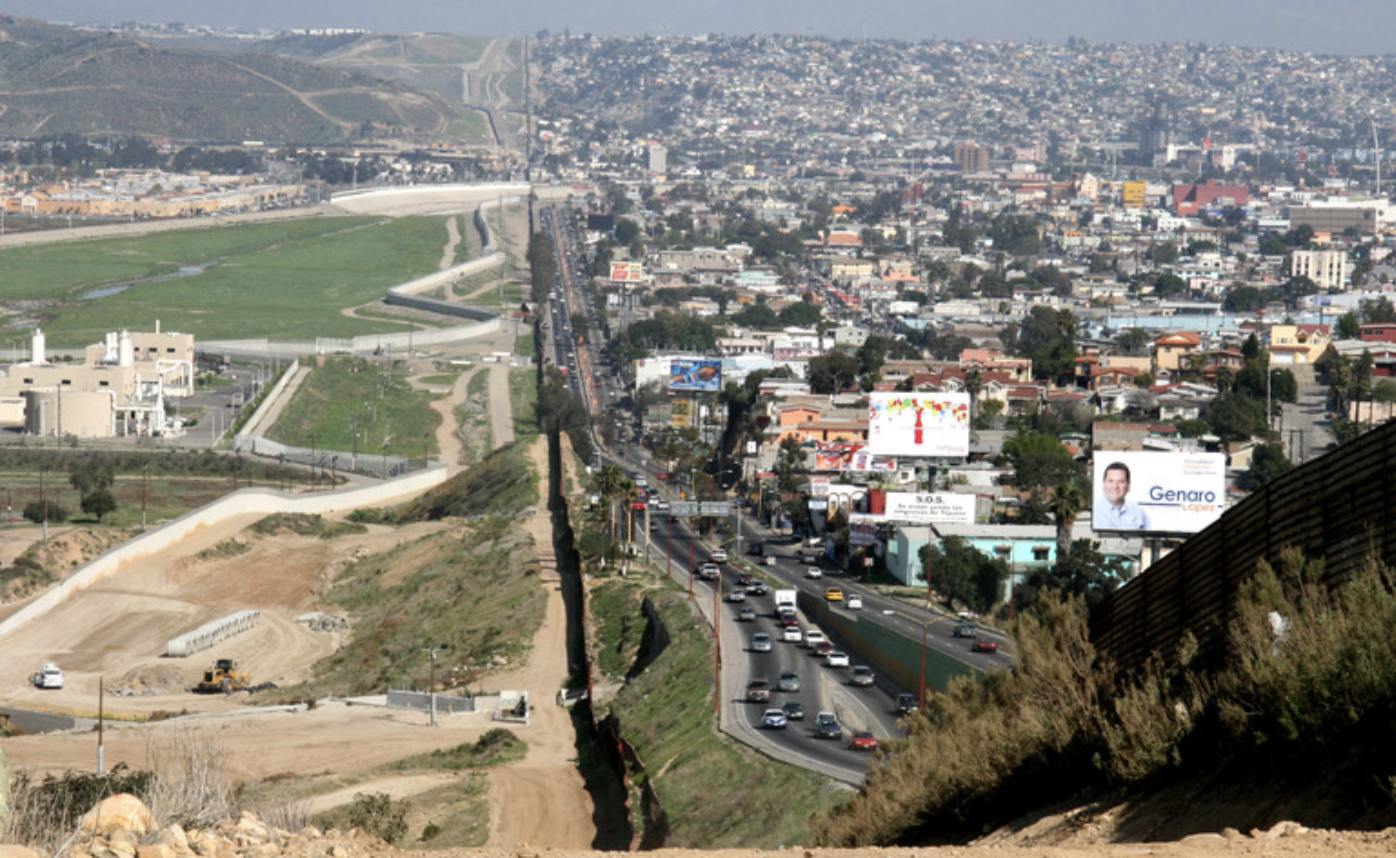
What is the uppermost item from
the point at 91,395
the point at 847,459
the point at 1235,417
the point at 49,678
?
the point at 1235,417

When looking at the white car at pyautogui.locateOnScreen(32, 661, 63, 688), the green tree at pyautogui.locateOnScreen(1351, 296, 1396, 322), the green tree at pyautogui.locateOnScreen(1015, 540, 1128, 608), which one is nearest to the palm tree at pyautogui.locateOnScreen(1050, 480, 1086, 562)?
Answer: the green tree at pyautogui.locateOnScreen(1015, 540, 1128, 608)

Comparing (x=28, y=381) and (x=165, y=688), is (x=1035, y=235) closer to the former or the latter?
(x=28, y=381)

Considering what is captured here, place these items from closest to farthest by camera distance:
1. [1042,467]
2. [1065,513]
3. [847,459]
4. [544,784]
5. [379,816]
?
1. [379,816]
2. [544,784]
3. [1065,513]
4. [1042,467]
5. [847,459]

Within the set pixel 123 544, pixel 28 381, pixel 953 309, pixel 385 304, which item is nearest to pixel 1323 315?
pixel 953 309

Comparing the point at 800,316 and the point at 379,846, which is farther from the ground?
the point at 379,846

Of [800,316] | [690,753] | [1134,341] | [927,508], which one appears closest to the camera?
[690,753]

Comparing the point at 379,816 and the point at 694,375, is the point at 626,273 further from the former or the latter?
the point at 379,816

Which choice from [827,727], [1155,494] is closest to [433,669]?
[827,727]
